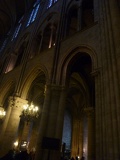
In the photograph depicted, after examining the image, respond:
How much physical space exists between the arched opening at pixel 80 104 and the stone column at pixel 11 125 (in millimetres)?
4333

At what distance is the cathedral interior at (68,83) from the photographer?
5.54 m

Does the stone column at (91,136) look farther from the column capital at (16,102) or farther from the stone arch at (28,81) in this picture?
the column capital at (16,102)

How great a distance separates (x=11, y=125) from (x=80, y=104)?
9.86 meters

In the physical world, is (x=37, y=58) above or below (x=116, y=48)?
above

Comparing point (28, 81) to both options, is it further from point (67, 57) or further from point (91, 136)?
point (91, 136)

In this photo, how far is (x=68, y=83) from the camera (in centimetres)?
855

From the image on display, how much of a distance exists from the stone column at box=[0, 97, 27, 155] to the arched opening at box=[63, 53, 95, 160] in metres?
4.33

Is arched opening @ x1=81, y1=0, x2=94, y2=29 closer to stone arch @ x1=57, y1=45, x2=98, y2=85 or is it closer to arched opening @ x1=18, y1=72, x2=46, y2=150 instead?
stone arch @ x1=57, y1=45, x2=98, y2=85

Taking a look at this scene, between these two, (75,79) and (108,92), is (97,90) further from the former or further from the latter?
(75,79)

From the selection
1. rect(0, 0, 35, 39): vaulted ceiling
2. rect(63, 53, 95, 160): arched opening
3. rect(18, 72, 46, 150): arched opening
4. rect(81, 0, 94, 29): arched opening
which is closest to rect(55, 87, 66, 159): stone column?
rect(63, 53, 95, 160): arched opening

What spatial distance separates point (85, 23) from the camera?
1378cm

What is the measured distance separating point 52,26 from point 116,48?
7774 mm

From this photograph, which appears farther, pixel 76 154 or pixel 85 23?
pixel 76 154

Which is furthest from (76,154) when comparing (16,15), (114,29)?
(16,15)
